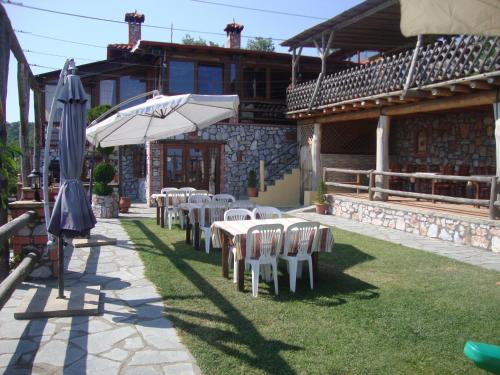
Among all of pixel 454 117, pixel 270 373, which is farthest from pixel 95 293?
pixel 454 117

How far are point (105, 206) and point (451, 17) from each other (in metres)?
11.0

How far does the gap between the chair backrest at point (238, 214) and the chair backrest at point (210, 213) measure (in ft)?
2.94

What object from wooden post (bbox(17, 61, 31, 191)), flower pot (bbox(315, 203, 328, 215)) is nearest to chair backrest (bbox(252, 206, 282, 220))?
wooden post (bbox(17, 61, 31, 191))

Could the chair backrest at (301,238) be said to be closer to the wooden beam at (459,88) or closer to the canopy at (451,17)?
the canopy at (451,17)

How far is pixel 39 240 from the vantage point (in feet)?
18.9

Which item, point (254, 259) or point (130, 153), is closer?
point (254, 259)

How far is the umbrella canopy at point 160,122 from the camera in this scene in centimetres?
796

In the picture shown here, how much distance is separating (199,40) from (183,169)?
32155 millimetres

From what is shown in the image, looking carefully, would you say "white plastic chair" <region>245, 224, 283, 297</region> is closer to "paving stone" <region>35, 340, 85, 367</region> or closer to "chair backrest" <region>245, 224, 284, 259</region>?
"chair backrest" <region>245, 224, 284, 259</region>

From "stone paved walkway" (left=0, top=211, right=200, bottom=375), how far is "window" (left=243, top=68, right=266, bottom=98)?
1274 cm

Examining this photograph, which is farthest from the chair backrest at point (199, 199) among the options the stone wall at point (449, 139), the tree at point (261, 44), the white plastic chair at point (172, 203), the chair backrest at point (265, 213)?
the tree at point (261, 44)

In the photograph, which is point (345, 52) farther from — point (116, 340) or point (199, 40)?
point (199, 40)

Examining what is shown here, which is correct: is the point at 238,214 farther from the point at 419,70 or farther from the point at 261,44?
the point at 261,44

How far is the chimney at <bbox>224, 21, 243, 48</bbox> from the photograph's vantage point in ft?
59.0
